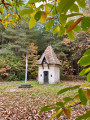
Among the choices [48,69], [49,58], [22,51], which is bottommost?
[48,69]

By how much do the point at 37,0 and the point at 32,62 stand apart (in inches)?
564

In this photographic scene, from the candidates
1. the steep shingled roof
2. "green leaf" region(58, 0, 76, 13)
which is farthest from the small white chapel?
"green leaf" region(58, 0, 76, 13)

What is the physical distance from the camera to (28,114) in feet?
11.0

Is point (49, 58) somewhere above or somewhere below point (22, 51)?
below

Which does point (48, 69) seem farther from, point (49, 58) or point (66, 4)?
point (66, 4)

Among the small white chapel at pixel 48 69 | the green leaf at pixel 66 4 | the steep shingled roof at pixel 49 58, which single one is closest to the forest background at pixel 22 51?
the steep shingled roof at pixel 49 58

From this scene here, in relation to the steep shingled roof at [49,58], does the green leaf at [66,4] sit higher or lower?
lower

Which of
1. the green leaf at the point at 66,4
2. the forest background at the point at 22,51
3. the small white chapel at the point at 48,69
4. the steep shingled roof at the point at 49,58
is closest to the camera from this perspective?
the green leaf at the point at 66,4

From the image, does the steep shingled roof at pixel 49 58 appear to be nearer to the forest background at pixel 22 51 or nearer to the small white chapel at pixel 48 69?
the small white chapel at pixel 48 69

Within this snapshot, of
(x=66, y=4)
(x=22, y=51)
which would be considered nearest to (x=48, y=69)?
(x=22, y=51)

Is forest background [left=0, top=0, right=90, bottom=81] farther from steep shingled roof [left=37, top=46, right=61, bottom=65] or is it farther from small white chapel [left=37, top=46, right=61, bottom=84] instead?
small white chapel [left=37, top=46, right=61, bottom=84]

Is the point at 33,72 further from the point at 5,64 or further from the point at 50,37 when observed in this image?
the point at 50,37

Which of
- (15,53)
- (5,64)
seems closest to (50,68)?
(5,64)

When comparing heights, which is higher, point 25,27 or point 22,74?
point 25,27
